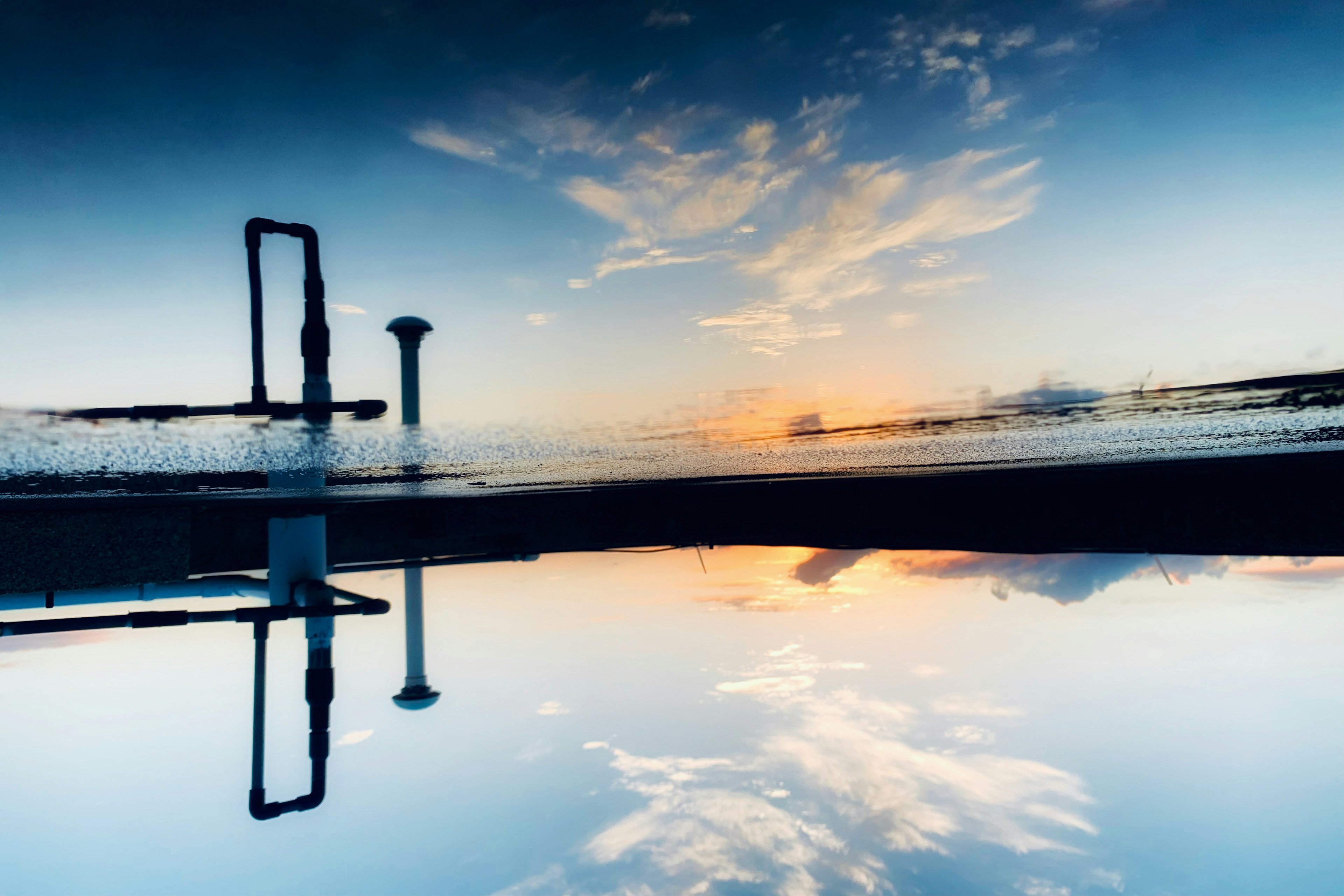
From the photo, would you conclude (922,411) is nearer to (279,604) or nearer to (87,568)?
(279,604)

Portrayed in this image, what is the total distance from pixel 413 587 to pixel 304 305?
2.92m

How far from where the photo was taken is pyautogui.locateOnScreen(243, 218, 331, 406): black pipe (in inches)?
181

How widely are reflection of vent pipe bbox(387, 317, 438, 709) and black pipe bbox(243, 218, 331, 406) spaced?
739 mm

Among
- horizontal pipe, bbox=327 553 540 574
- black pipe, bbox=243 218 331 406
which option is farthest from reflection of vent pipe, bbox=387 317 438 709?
black pipe, bbox=243 218 331 406

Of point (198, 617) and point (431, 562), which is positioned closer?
point (198, 617)

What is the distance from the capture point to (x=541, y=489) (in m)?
8.25

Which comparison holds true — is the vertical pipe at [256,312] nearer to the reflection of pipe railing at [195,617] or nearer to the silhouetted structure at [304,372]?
the silhouetted structure at [304,372]

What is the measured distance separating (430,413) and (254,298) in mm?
1518

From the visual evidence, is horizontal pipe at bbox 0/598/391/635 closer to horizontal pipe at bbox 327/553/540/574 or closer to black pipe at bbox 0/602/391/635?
black pipe at bbox 0/602/391/635

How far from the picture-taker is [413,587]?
6.72 metres

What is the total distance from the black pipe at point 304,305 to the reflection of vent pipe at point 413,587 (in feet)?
2.42

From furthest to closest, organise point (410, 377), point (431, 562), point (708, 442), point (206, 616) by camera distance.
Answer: point (708, 442) → point (431, 562) → point (410, 377) → point (206, 616)

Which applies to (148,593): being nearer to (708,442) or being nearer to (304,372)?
(304,372)

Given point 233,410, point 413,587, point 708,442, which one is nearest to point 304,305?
point 233,410
